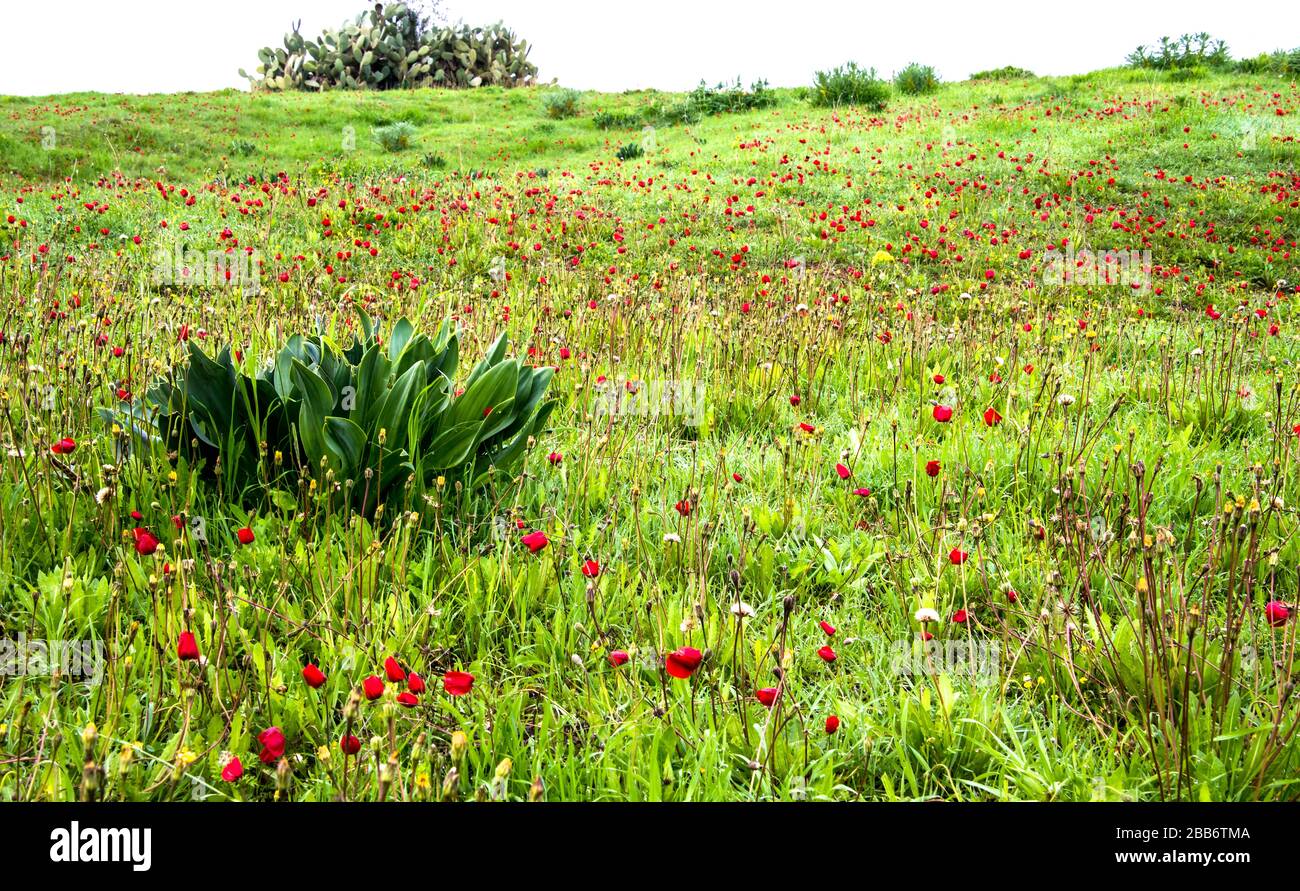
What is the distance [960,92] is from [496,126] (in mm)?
11031

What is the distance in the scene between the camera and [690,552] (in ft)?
7.93

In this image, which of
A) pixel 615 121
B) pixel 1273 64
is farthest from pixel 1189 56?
pixel 615 121

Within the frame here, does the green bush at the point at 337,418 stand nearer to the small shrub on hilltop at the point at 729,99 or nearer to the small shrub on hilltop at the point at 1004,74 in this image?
the small shrub on hilltop at the point at 729,99

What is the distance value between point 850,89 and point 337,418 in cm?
1993

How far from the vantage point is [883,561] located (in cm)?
259

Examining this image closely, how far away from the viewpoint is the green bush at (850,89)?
1944 centimetres

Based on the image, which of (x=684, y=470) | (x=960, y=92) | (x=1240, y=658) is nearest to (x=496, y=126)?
(x=960, y=92)

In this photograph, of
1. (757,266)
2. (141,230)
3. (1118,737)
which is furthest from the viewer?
(757,266)

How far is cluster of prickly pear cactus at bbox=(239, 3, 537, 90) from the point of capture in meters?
29.7
